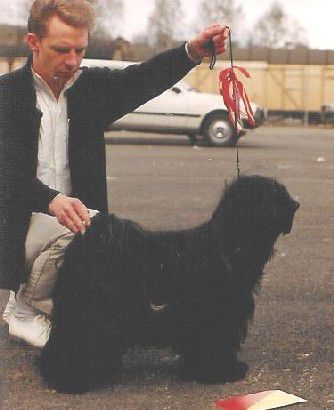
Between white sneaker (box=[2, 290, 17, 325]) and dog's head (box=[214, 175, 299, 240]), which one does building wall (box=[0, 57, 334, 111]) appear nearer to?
white sneaker (box=[2, 290, 17, 325])

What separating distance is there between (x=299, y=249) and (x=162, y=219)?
1.77 meters

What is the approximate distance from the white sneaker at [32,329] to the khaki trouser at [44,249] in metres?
0.28

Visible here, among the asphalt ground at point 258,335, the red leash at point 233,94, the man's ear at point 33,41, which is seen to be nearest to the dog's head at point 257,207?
the asphalt ground at point 258,335

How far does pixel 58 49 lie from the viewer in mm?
3641

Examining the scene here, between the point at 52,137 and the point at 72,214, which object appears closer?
the point at 72,214

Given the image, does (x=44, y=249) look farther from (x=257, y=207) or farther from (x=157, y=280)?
(x=257, y=207)

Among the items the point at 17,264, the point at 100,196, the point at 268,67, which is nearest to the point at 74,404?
the point at 17,264

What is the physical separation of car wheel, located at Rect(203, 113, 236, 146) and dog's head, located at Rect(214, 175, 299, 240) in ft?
45.8

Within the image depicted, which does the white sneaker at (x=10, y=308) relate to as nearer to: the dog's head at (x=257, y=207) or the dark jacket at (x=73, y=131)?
the dark jacket at (x=73, y=131)

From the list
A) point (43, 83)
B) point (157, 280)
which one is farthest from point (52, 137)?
point (157, 280)

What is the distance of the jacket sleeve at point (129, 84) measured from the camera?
3811 millimetres

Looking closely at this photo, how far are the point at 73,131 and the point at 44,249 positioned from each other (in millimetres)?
544

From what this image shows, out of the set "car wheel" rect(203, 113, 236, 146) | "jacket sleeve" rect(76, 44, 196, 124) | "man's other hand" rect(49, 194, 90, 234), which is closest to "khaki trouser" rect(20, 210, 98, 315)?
"man's other hand" rect(49, 194, 90, 234)

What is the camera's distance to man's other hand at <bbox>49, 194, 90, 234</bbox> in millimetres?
3451
